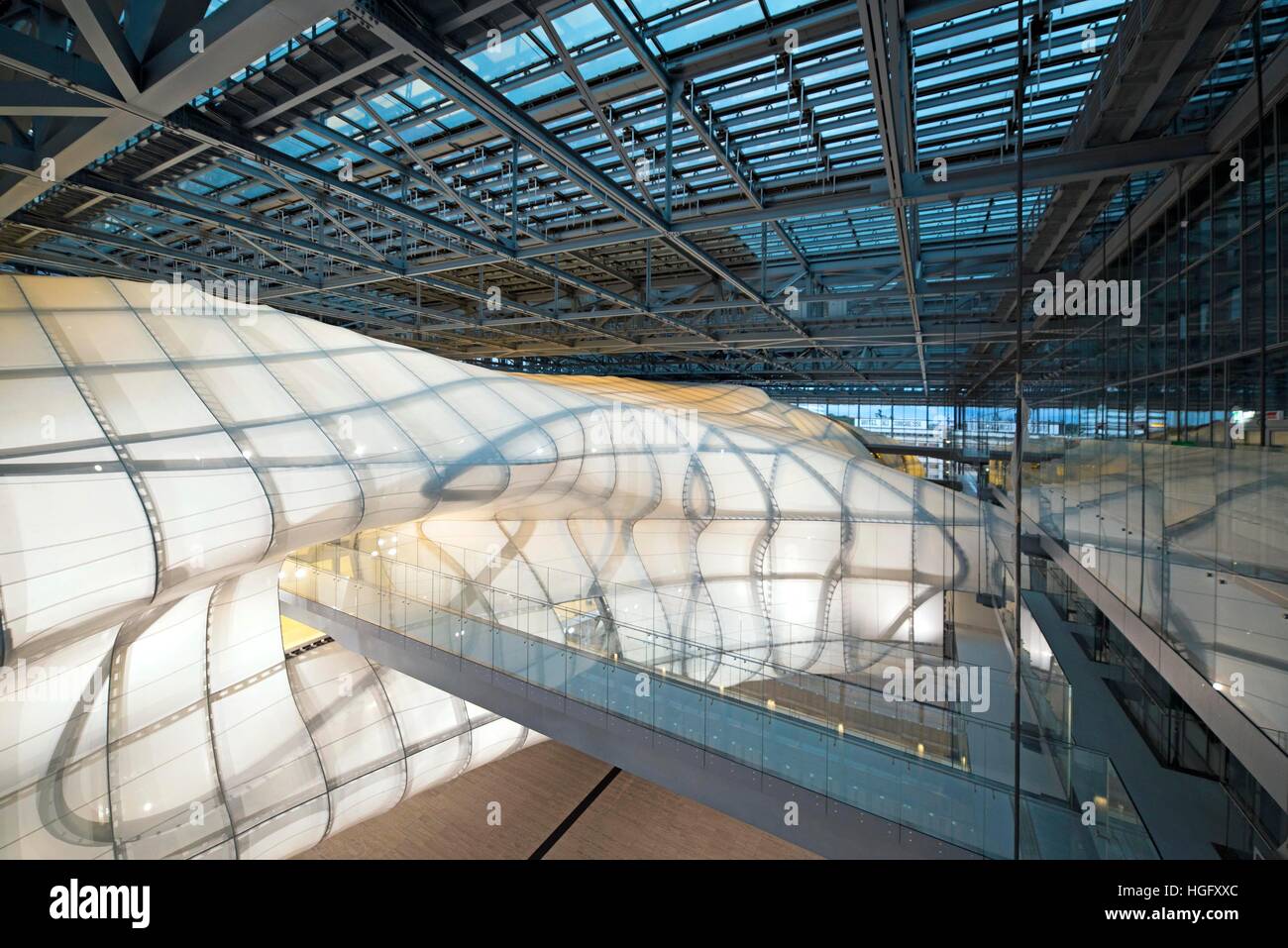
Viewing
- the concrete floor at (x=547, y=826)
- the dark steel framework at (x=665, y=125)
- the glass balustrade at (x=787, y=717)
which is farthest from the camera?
the concrete floor at (x=547, y=826)

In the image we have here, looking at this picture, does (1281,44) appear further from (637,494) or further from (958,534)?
(958,534)

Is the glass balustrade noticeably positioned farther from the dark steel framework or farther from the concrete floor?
the dark steel framework

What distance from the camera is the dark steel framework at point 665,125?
224 inches

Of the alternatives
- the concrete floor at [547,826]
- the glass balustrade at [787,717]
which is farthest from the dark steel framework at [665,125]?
the concrete floor at [547,826]

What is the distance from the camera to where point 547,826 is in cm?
1430

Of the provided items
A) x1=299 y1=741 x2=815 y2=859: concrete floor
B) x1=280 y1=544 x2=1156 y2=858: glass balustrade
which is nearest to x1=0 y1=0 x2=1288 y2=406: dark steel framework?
x1=280 y1=544 x2=1156 y2=858: glass balustrade

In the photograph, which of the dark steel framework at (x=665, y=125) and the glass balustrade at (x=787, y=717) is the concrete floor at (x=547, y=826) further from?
the dark steel framework at (x=665, y=125)

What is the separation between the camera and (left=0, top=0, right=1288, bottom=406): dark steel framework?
568cm

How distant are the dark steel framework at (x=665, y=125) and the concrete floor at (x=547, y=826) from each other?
13.2 metres

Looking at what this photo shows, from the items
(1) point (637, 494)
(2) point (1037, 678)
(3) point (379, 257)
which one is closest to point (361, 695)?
(1) point (637, 494)

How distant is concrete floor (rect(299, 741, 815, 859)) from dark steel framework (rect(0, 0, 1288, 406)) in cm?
1324

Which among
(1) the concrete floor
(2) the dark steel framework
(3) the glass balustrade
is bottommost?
(1) the concrete floor

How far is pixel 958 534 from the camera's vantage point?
1844 centimetres

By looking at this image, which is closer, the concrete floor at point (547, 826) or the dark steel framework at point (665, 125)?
the dark steel framework at point (665, 125)
